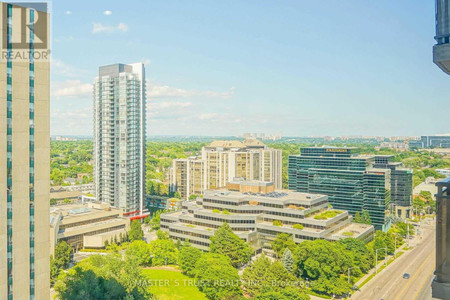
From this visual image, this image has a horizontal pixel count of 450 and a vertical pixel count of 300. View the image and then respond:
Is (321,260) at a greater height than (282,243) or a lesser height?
greater

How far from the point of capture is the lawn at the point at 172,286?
43.2 meters

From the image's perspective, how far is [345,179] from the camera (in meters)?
83.4

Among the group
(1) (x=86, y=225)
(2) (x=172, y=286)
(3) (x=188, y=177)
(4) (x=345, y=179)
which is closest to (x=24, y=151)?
(2) (x=172, y=286)

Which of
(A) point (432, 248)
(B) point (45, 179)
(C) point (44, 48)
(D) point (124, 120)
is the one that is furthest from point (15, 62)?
(A) point (432, 248)

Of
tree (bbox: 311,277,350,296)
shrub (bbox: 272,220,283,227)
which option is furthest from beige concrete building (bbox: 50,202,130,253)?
Result: tree (bbox: 311,277,350,296)

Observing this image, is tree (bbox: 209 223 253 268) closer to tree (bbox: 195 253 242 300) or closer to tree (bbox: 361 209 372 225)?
tree (bbox: 195 253 242 300)

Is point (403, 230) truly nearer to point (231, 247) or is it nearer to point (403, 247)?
point (403, 247)

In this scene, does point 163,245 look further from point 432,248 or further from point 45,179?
point 432,248

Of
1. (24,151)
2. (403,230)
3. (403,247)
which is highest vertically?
(24,151)

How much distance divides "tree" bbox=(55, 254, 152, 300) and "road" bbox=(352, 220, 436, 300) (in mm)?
26946

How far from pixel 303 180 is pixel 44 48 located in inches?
2913

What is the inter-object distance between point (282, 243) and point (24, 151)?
134 feet

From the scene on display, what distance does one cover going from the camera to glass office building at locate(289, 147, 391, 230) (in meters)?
79.2

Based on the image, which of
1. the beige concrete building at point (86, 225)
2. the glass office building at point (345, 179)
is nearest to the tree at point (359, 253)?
the glass office building at point (345, 179)
